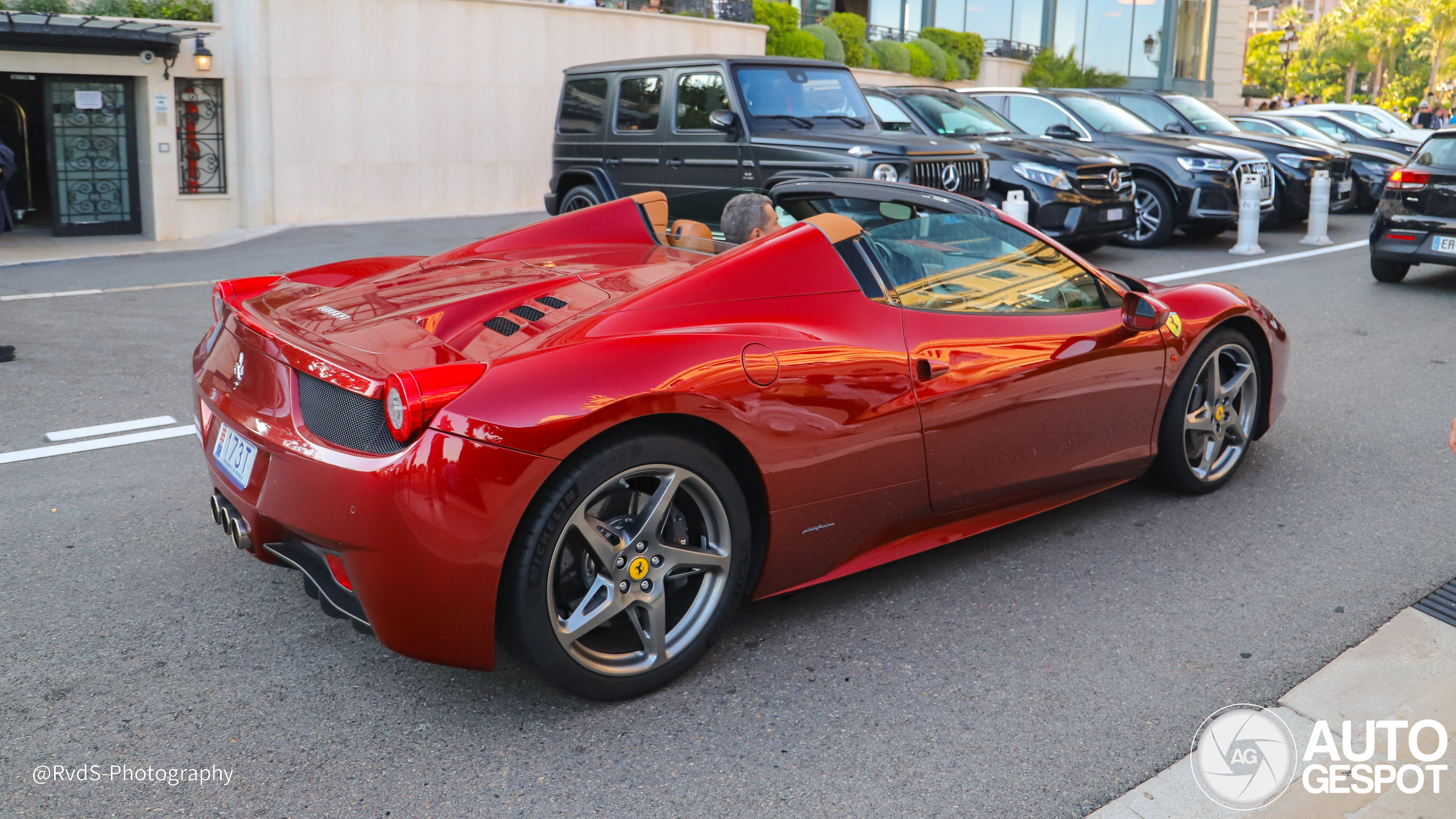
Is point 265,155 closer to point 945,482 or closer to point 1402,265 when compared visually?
point 1402,265

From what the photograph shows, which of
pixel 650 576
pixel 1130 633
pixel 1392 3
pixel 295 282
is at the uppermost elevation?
pixel 1392 3

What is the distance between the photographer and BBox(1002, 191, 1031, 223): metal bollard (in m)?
11.4

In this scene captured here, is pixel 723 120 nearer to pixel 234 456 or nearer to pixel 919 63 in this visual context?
pixel 234 456

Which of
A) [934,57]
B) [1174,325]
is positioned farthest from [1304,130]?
[1174,325]

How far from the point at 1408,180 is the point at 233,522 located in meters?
10.5

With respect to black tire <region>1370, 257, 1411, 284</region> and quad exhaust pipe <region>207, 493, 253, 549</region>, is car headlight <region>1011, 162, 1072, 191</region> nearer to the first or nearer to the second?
black tire <region>1370, 257, 1411, 284</region>

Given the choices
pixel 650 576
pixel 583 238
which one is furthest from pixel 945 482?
pixel 583 238

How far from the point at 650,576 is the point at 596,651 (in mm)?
257

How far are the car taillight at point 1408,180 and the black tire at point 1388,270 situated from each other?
2.51ft

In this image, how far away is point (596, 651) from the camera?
3217 millimetres

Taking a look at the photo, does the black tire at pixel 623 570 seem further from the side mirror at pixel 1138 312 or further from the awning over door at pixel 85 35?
the awning over door at pixel 85 35

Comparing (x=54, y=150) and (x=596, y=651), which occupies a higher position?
(x=54, y=150)

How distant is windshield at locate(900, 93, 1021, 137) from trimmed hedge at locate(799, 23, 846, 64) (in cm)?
1374

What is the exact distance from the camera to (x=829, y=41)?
89.6 feet
